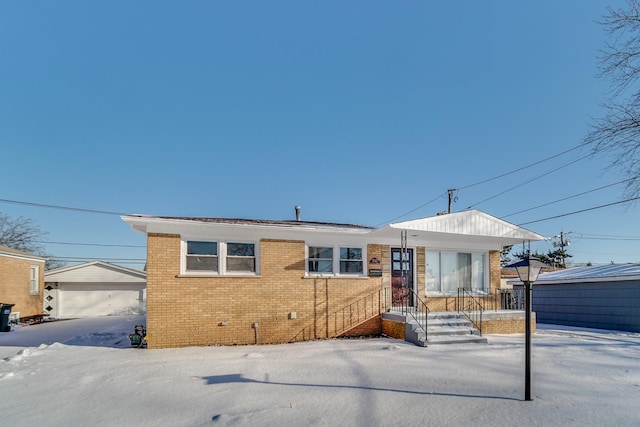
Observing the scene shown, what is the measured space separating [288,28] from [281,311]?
937 centimetres

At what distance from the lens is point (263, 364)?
7.43 metres

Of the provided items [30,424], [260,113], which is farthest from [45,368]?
[260,113]

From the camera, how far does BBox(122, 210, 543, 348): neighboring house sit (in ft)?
31.5

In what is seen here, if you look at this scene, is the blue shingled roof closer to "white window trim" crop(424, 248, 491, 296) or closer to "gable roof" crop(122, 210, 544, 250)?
"gable roof" crop(122, 210, 544, 250)

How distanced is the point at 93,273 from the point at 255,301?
1759 cm

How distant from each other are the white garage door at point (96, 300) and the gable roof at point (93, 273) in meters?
0.46

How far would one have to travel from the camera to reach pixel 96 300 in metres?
23.0

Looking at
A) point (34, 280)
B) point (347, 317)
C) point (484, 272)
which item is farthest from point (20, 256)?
point (484, 272)

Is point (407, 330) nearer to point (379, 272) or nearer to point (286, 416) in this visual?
point (379, 272)

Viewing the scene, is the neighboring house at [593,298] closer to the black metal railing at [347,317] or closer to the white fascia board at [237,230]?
the black metal railing at [347,317]

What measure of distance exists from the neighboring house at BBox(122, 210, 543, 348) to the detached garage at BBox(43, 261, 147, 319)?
15.3m

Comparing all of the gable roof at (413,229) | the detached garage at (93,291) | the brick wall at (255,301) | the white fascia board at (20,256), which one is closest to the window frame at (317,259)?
the brick wall at (255,301)

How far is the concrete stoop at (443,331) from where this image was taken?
9.55 m

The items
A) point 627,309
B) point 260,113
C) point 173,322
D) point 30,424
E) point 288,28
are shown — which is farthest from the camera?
point 260,113
